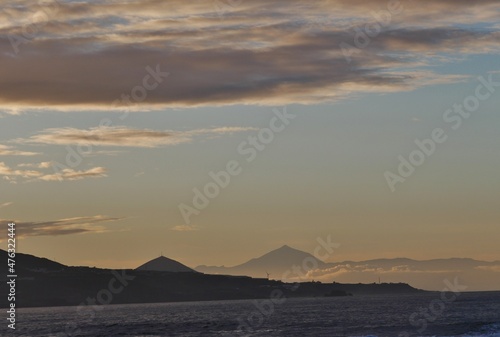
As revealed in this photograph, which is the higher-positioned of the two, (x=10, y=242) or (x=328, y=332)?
(x=10, y=242)

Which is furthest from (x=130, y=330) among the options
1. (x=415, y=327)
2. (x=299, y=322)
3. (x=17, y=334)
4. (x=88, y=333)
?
(x=415, y=327)

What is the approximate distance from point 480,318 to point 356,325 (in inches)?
1230

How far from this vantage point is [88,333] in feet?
551

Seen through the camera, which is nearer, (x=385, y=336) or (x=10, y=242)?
(x=10, y=242)

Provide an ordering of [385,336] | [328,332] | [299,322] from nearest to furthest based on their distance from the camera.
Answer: [385,336], [328,332], [299,322]

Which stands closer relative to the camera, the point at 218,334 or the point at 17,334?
the point at 218,334

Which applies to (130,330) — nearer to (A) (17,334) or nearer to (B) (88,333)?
(B) (88,333)

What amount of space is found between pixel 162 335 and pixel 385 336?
124 ft

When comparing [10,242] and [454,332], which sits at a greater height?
[10,242]

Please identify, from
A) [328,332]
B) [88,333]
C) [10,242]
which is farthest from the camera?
[88,333]

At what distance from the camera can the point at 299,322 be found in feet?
613

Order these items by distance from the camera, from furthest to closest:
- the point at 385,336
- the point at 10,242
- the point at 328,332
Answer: the point at 328,332 < the point at 385,336 < the point at 10,242

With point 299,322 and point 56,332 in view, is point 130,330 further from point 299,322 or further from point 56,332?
point 299,322

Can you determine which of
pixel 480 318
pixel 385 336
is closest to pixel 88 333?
pixel 385 336
